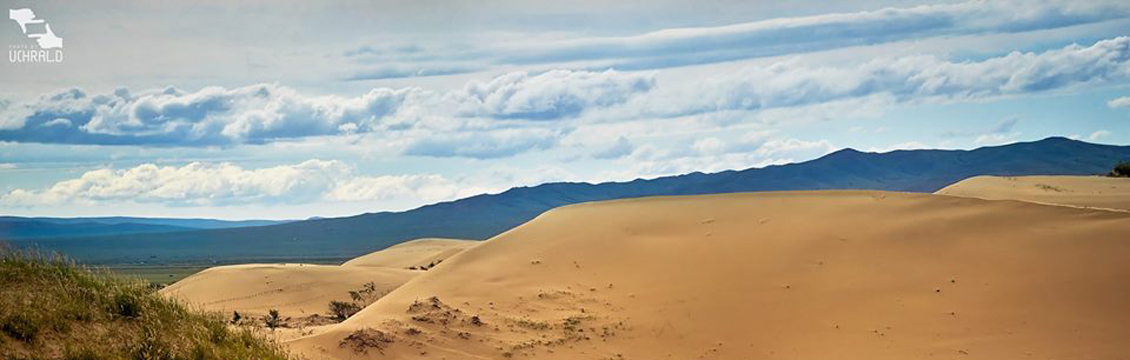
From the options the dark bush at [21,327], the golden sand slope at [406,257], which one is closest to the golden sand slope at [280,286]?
the golden sand slope at [406,257]

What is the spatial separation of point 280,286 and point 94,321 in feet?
76.5

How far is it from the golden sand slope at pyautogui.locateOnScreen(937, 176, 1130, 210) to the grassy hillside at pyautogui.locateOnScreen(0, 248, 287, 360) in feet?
73.8

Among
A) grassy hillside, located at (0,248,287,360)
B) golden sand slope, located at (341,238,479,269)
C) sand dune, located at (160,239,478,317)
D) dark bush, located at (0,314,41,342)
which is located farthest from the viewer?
golden sand slope, located at (341,238,479,269)

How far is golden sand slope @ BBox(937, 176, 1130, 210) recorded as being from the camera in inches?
1081

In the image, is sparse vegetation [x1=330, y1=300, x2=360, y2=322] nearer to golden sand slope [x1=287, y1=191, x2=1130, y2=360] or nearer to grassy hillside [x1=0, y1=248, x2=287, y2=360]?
golden sand slope [x1=287, y1=191, x2=1130, y2=360]

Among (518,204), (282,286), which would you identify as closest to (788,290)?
(282,286)

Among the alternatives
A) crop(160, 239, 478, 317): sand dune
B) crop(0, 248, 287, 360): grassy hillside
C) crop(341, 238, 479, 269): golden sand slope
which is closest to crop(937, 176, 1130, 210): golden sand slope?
crop(160, 239, 478, 317): sand dune

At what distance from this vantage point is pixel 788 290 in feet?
58.8

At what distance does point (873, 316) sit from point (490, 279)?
7484 millimetres

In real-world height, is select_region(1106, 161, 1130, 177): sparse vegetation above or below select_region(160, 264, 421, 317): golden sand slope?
above

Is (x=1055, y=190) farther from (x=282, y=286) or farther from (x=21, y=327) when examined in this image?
(x=21, y=327)

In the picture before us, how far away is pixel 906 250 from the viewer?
18672 mm

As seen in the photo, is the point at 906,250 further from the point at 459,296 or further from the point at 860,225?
the point at 459,296

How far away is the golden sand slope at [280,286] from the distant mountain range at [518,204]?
281 ft
